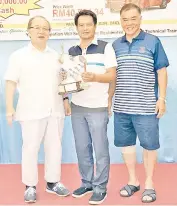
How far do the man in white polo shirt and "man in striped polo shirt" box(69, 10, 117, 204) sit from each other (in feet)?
0.44

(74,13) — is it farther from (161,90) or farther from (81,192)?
→ (81,192)

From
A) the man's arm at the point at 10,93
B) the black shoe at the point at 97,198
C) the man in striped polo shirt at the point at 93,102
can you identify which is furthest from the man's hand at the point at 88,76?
the black shoe at the point at 97,198

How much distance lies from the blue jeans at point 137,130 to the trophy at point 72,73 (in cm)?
34

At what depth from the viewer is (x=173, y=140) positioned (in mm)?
3564

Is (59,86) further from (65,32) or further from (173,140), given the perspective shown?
(173,140)

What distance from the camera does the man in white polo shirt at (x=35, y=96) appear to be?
2512 millimetres

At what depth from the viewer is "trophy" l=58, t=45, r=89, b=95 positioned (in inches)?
97.2

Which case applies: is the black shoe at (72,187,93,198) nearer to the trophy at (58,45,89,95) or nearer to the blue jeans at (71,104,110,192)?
the blue jeans at (71,104,110,192)

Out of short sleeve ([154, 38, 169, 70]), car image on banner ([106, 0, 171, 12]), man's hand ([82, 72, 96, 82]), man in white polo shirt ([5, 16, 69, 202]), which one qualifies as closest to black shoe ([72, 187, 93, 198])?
man in white polo shirt ([5, 16, 69, 202])

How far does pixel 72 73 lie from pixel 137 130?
1.79 feet

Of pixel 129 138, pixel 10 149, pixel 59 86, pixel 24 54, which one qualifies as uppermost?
pixel 24 54

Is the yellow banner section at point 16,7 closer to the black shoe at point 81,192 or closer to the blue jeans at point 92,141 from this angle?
the blue jeans at point 92,141

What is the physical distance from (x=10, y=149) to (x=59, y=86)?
128 cm

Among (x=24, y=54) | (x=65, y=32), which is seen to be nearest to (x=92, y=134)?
(x=24, y=54)
